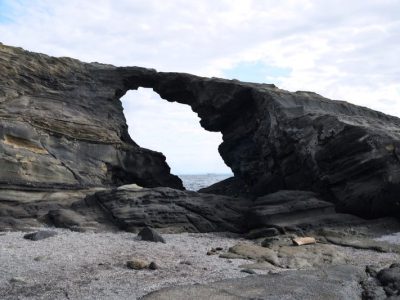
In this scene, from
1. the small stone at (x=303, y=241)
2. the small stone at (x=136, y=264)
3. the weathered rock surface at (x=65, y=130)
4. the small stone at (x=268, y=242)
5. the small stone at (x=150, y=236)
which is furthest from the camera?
the weathered rock surface at (x=65, y=130)

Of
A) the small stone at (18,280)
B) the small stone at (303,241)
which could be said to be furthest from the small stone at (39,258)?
the small stone at (303,241)

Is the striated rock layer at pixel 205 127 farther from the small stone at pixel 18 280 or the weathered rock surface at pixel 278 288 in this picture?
the small stone at pixel 18 280

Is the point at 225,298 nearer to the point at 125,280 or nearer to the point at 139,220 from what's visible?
the point at 125,280

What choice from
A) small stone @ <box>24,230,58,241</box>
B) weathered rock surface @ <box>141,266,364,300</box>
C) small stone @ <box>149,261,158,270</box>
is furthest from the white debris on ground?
weathered rock surface @ <box>141,266,364,300</box>

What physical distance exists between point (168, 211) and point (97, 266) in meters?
7.18

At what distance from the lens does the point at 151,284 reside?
383 inches

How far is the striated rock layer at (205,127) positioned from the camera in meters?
19.0

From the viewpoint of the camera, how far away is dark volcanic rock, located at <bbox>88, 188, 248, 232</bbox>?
1759cm

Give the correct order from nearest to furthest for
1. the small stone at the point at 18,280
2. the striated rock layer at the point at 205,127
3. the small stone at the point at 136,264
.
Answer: the small stone at the point at 18,280 → the small stone at the point at 136,264 → the striated rock layer at the point at 205,127

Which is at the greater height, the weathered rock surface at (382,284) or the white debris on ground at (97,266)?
the weathered rock surface at (382,284)

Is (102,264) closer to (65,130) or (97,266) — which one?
(97,266)

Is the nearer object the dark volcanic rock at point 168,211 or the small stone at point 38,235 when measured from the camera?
the small stone at point 38,235

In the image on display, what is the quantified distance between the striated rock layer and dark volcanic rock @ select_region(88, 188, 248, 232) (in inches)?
95.6

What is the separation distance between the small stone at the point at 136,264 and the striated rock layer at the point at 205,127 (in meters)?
9.39
